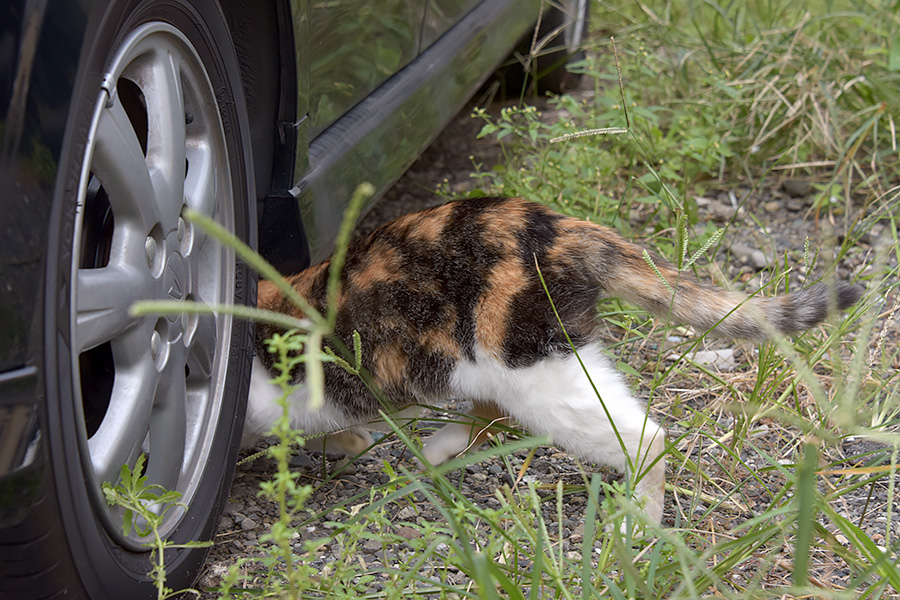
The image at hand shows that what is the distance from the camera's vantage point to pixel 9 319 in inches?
45.3

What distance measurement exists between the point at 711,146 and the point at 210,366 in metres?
2.70

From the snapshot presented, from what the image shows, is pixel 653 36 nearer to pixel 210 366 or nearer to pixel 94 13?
pixel 210 366

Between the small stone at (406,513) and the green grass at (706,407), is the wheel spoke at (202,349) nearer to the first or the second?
the green grass at (706,407)

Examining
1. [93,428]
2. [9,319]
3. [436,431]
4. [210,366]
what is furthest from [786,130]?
[9,319]

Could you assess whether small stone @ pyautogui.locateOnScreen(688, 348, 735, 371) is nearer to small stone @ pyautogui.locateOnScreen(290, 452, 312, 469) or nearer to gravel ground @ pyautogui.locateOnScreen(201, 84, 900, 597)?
gravel ground @ pyautogui.locateOnScreen(201, 84, 900, 597)

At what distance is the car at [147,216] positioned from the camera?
1.18m

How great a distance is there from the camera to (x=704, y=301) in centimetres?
207

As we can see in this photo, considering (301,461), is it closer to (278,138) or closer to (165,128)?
(278,138)

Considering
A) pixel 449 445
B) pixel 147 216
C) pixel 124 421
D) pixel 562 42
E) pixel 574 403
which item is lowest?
pixel 449 445

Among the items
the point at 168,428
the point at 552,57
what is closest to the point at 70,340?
the point at 168,428

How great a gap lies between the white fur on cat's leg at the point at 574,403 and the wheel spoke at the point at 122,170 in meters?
0.82

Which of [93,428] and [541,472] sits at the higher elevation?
[93,428]

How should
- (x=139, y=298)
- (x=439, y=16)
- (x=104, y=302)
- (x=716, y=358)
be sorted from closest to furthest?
(x=104, y=302) → (x=139, y=298) → (x=716, y=358) → (x=439, y=16)

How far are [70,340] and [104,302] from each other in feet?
0.44
